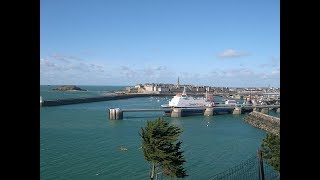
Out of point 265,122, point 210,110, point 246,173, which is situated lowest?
A: point 246,173

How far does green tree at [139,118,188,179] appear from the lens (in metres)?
9.16

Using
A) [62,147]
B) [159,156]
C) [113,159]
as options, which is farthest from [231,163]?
[62,147]

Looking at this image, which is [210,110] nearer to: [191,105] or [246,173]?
[191,105]

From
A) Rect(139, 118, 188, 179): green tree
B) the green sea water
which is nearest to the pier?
the green sea water

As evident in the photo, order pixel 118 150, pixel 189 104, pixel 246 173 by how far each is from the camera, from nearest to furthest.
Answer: pixel 246 173 < pixel 118 150 < pixel 189 104

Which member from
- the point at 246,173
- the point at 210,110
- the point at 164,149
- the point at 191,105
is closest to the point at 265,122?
the point at 210,110

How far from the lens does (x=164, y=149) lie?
929 centimetres

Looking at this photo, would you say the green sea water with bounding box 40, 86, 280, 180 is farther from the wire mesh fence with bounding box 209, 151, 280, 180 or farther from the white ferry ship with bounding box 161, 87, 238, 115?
the white ferry ship with bounding box 161, 87, 238, 115

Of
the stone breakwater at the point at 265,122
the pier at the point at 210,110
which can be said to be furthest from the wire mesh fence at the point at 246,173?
the pier at the point at 210,110

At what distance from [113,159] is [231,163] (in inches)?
181

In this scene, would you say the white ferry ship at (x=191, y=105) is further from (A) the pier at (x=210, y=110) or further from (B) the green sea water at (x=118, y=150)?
(B) the green sea water at (x=118, y=150)
